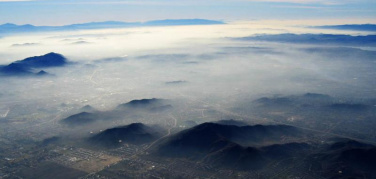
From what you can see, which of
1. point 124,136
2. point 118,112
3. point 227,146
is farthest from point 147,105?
point 227,146

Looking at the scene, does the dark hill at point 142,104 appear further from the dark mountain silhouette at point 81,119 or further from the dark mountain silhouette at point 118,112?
the dark mountain silhouette at point 81,119

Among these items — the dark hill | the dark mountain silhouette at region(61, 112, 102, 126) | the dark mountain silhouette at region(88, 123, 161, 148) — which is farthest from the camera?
the dark hill

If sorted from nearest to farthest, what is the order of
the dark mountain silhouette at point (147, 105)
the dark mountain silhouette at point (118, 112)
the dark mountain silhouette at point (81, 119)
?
the dark mountain silhouette at point (81, 119), the dark mountain silhouette at point (118, 112), the dark mountain silhouette at point (147, 105)

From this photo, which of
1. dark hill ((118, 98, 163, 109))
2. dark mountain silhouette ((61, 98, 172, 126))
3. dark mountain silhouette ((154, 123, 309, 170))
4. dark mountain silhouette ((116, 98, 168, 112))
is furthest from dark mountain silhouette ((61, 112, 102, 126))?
dark mountain silhouette ((154, 123, 309, 170))

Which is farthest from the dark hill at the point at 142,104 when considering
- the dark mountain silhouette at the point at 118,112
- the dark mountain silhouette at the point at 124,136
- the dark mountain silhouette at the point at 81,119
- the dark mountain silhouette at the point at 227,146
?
the dark mountain silhouette at the point at 227,146

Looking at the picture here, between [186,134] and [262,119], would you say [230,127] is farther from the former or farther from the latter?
[262,119]

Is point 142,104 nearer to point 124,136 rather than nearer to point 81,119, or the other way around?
point 81,119

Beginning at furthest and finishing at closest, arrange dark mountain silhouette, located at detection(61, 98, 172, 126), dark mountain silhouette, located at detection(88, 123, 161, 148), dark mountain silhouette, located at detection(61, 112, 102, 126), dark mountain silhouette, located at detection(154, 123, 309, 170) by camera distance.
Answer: dark mountain silhouette, located at detection(61, 98, 172, 126) → dark mountain silhouette, located at detection(61, 112, 102, 126) → dark mountain silhouette, located at detection(88, 123, 161, 148) → dark mountain silhouette, located at detection(154, 123, 309, 170)

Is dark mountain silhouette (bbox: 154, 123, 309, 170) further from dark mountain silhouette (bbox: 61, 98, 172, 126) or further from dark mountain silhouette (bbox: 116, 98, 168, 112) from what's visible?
dark mountain silhouette (bbox: 116, 98, 168, 112)
